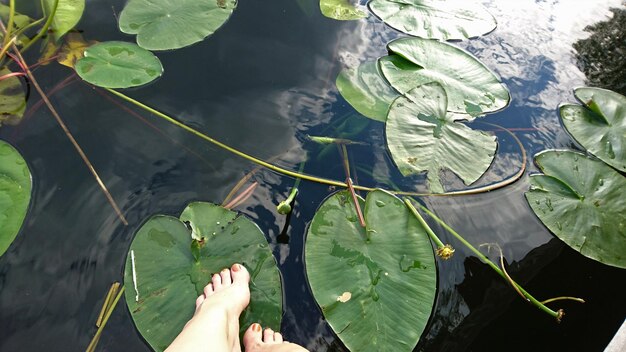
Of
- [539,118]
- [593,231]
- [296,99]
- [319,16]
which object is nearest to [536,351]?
[593,231]

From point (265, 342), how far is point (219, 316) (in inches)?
5.9

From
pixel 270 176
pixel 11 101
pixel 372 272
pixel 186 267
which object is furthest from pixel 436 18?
pixel 11 101

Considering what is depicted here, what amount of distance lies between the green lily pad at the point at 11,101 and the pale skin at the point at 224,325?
1029 mm

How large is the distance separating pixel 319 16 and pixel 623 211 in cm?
153

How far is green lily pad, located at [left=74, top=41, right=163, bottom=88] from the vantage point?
63.3 inches

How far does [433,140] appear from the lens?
152 cm

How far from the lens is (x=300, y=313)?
4.09 feet

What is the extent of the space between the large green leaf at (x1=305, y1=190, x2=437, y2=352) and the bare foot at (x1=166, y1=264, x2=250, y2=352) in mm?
211

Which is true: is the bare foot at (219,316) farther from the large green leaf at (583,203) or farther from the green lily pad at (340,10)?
the green lily pad at (340,10)

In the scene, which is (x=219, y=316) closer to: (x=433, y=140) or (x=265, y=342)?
(x=265, y=342)

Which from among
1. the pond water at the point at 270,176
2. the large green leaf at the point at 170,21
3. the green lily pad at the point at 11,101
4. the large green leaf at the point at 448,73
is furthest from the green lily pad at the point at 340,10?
the green lily pad at the point at 11,101

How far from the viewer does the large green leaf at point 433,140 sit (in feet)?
4.89

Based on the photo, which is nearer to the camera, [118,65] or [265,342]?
[265,342]

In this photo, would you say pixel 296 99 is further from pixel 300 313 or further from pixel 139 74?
pixel 300 313
